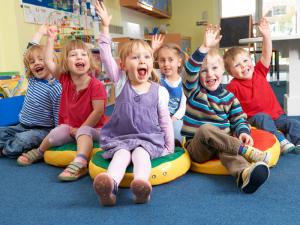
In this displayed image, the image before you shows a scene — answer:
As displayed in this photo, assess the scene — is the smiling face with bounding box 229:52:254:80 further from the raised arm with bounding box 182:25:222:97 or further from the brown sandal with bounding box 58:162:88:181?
the brown sandal with bounding box 58:162:88:181

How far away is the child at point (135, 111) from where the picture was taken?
1506 millimetres

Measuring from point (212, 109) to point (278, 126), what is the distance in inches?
23.4

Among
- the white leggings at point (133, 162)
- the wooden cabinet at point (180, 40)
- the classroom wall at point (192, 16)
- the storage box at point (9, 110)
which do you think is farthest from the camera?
the classroom wall at point (192, 16)

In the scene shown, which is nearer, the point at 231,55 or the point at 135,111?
the point at 135,111

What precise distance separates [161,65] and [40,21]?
6.00 ft

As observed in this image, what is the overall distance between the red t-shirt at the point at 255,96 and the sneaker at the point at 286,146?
0.23 meters

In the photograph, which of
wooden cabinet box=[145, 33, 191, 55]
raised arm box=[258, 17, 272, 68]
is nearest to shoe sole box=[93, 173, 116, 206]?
raised arm box=[258, 17, 272, 68]

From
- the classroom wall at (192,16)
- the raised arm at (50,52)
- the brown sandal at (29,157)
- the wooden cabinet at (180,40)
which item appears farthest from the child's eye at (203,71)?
the classroom wall at (192,16)

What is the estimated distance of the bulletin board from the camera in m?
5.39

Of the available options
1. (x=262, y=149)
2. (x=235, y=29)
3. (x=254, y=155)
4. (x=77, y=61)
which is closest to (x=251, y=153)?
(x=254, y=155)

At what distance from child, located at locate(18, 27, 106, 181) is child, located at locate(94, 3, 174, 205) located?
314mm

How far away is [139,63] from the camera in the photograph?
155 centimetres

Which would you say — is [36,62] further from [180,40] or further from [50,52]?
[180,40]

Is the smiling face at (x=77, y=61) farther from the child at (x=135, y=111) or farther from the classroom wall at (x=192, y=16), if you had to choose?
the classroom wall at (x=192, y=16)
